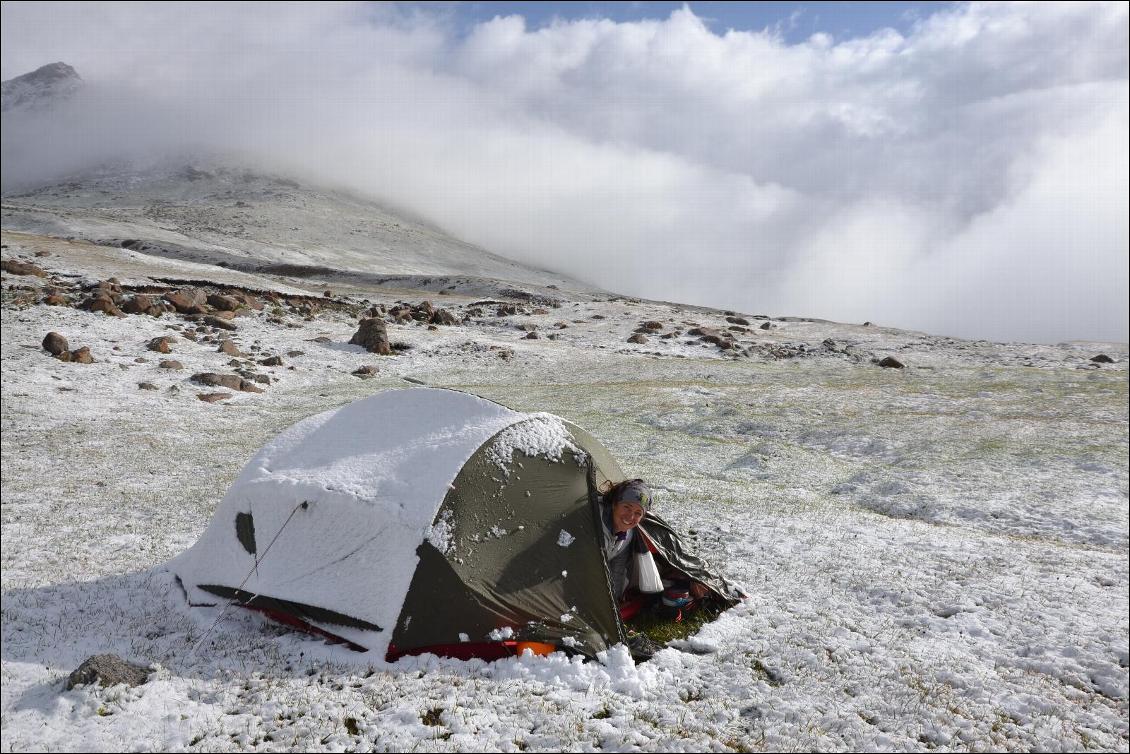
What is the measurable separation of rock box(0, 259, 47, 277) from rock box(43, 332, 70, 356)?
2101 centimetres

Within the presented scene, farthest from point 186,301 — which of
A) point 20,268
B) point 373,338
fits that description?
point 20,268

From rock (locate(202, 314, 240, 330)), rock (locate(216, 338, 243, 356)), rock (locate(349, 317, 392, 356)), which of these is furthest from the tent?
rock (locate(202, 314, 240, 330))

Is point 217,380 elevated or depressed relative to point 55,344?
depressed

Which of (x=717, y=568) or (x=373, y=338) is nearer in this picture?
(x=717, y=568)

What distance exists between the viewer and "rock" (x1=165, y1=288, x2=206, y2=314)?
1598 inches

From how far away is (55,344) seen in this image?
27312 mm

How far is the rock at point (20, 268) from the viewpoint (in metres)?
42.7

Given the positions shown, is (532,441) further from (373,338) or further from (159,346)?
(373,338)

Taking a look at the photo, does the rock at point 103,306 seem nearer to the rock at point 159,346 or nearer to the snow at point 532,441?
the rock at point 159,346

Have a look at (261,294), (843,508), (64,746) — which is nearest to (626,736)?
(64,746)

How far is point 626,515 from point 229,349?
3040 centimetres

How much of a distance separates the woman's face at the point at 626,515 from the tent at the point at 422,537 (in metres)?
0.32

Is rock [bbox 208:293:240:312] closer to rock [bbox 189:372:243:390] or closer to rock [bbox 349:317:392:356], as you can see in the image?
rock [bbox 349:317:392:356]

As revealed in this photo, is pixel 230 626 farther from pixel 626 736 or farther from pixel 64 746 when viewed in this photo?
pixel 626 736
